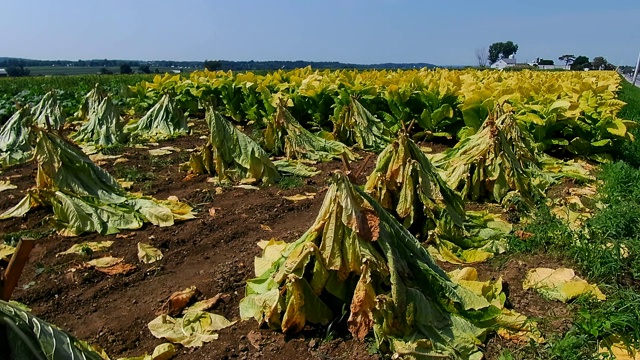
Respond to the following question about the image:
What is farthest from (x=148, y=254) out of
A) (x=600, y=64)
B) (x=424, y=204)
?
(x=600, y=64)

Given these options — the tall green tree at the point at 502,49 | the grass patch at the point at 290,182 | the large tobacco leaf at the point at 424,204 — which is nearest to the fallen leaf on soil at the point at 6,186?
the grass patch at the point at 290,182

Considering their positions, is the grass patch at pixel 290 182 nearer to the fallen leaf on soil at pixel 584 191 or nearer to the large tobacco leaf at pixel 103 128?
the fallen leaf on soil at pixel 584 191

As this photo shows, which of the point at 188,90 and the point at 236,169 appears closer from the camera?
the point at 236,169

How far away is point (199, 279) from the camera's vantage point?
12.8ft

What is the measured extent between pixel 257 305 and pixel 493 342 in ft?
4.67

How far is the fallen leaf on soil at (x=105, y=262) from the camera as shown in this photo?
13.7ft

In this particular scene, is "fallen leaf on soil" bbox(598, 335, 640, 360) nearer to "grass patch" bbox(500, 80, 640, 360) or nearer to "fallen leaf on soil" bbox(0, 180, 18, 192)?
"grass patch" bbox(500, 80, 640, 360)

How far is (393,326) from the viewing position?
2820 millimetres

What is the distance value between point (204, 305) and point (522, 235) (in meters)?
2.80

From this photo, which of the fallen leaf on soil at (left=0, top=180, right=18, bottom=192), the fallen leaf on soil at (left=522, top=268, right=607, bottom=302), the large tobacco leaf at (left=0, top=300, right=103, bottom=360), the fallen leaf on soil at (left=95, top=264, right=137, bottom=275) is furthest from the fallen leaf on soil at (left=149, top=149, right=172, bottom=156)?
the large tobacco leaf at (left=0, top=300, right=103, bottom=360)

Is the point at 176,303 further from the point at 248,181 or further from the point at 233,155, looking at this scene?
the point at 233,155

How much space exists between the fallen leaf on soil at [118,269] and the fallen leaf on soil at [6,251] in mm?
858

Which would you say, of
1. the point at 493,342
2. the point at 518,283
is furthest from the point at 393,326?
the point at 518,283

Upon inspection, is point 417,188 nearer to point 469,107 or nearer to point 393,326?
point 393,326
